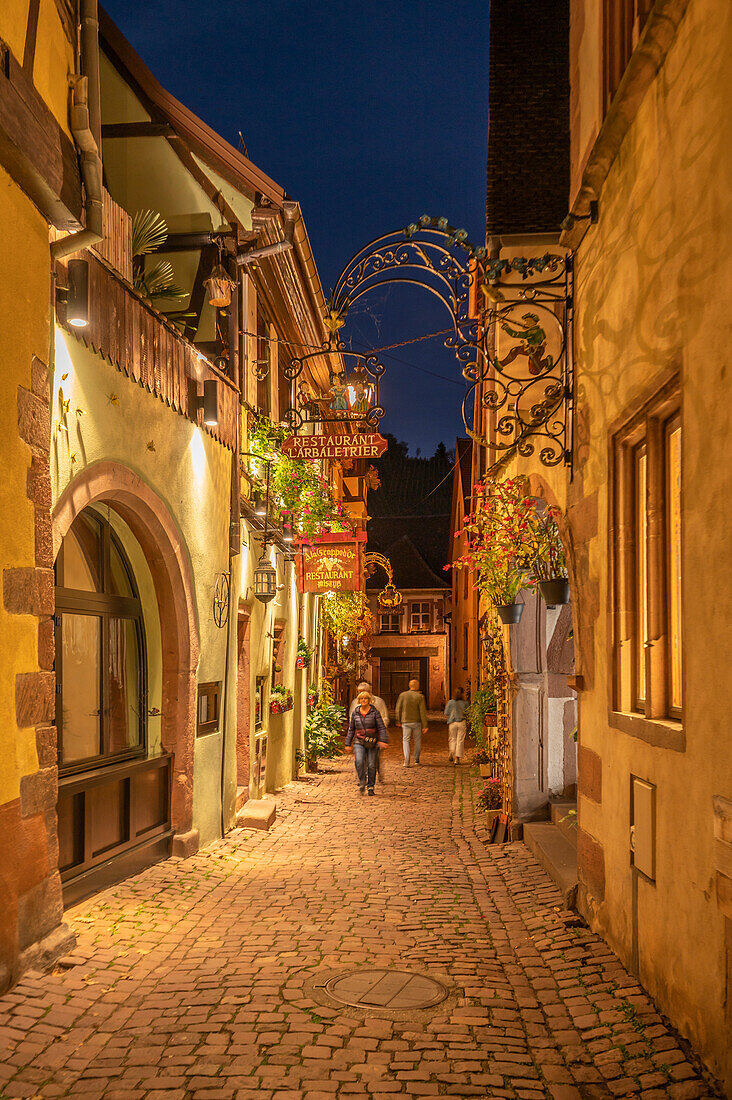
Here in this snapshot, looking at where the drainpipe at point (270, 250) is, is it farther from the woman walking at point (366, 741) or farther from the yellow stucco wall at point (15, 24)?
the woman walking at point (366, 741)

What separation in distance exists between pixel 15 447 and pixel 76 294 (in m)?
1.34

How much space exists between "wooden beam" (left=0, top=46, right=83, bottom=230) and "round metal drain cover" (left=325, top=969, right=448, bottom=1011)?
4.80m

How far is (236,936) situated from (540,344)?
5.24m

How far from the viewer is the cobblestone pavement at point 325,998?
410cm

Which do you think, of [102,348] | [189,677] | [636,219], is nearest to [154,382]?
[102,348]

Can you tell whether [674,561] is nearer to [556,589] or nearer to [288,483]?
[556,589]

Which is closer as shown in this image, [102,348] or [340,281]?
[102,348]

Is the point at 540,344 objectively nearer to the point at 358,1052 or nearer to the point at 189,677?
the point at 189,677

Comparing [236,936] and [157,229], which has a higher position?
[157,229]

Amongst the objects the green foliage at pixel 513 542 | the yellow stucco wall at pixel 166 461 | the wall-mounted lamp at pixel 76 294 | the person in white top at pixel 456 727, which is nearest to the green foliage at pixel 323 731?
the person in white top at pixel 456 727

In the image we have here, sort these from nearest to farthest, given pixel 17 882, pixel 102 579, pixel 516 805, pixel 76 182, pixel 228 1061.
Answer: pixel 228 1061
pixel 17 882
pixel 76 182
pixel 102 579
pixel 516 805

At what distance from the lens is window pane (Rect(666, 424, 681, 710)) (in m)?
4.75

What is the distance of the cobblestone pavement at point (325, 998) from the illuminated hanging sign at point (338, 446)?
4.05 m

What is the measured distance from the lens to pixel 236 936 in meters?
6.54
